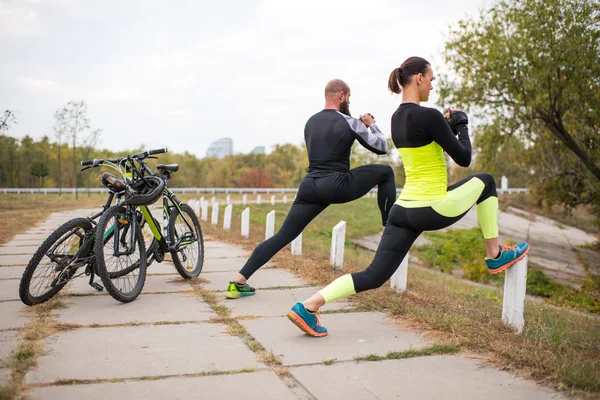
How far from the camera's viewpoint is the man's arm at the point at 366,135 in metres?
4.81

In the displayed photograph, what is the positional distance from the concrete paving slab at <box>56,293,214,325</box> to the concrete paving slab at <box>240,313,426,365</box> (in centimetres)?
60

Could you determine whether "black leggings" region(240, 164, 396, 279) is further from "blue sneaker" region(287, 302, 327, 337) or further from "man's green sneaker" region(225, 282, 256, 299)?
"blue sneaker" region(287, 302, 327, 337)

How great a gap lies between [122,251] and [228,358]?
224 centimetres

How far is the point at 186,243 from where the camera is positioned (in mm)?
6441

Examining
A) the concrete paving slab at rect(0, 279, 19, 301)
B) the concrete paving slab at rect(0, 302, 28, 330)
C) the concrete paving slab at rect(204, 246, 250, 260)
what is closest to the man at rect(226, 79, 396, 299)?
the concrete paving slab at rect(0, 302, 28, 330)

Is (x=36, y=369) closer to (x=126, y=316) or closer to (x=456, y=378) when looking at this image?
(x=126, y=316)

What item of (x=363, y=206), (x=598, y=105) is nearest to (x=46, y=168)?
(x=363, y=206)

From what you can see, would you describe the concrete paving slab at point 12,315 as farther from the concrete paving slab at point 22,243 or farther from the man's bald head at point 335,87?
the concrete paving slab at point 22,243

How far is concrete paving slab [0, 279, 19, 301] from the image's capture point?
5.24m

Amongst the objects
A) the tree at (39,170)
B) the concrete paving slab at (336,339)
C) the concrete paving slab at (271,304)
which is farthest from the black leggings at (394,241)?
the tree at (39,170)

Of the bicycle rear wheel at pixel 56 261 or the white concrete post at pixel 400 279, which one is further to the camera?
the white concrete post at pixel 400 279

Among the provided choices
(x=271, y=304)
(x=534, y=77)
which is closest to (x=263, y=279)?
(x=271, y=304)

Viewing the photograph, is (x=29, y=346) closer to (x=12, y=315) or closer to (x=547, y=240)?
(x=12, y=315)

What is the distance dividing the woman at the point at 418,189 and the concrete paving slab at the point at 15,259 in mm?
5503
